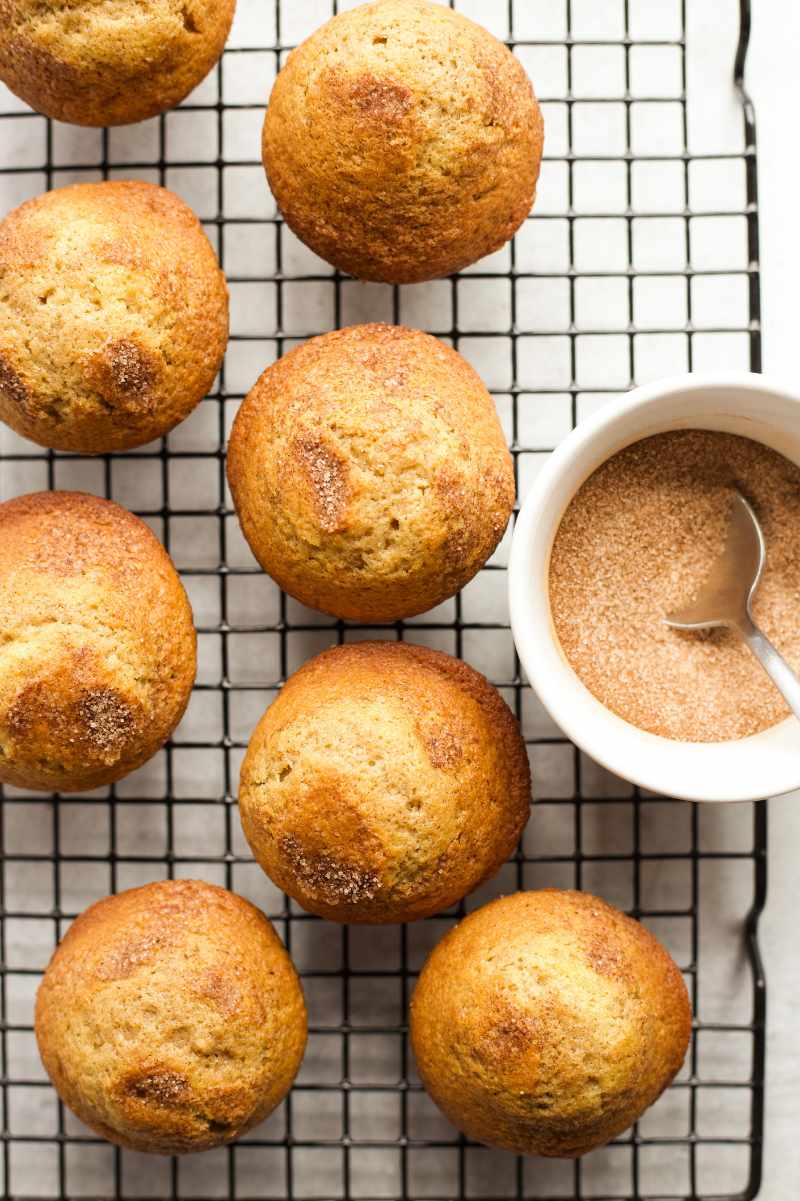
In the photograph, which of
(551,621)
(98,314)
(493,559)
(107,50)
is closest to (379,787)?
(551,621)

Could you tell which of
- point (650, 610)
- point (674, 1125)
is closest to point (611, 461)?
point (650, 610)

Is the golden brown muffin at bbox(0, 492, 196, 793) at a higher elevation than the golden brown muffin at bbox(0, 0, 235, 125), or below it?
below

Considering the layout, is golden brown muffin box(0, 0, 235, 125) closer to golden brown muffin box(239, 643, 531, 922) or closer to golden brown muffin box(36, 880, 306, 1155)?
golden brown muffin box(239, 643, 531, 922)

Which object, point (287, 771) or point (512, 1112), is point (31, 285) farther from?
point (512, 1112)

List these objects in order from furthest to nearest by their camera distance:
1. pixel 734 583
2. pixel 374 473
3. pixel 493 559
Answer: pixel 493 559 → pixel 734 583 → pixel 374 473

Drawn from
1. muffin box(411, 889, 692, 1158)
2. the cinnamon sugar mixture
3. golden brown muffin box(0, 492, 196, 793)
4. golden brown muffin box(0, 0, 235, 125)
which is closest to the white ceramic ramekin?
the cinnamon sugar mixture

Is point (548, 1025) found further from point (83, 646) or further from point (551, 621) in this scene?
point (83, 646)
